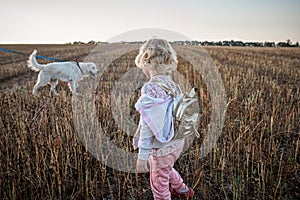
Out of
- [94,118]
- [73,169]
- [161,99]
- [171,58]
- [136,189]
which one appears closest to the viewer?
[161,99]

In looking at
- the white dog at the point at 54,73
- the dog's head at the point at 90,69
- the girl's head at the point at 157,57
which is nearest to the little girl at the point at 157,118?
the girl's head at the point at 157,57

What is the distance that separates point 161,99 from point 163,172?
0.60 meters

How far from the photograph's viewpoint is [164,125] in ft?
5.62

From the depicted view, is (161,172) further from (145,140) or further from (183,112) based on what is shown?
(183,112)

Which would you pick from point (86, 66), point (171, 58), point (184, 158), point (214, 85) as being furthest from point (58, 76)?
point (171, 58)

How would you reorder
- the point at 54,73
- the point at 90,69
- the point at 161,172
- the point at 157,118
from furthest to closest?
the point at 90,69
the point at 54,73
the point at 161,172
the point at 157,118

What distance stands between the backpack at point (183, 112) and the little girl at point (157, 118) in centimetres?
4

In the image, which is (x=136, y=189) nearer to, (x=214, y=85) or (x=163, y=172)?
(x=163, y=172)

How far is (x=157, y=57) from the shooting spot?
1.75 metres

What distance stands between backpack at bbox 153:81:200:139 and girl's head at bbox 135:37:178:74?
12cm

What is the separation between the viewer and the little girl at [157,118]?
5.46 feet

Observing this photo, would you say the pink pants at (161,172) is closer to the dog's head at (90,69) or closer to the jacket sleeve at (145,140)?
the jacket sleeve at (145,140)

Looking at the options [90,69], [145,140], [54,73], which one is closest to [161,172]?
[145,140]

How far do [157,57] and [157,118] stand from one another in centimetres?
43
